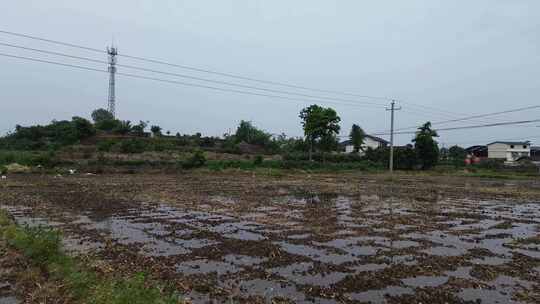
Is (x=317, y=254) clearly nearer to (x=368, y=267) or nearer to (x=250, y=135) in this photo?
(x=368, y=267)

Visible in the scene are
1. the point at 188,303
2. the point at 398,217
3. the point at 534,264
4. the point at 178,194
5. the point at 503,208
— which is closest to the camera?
the point at 188,303

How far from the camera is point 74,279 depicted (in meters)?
5.50

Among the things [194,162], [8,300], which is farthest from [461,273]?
[194,162]

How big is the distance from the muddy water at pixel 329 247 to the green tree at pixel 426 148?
34008 mm

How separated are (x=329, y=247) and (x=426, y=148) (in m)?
43.3

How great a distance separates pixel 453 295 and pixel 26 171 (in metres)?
33.5

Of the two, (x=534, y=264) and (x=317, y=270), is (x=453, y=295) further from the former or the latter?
(x=534, y=264)

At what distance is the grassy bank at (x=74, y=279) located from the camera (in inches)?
188

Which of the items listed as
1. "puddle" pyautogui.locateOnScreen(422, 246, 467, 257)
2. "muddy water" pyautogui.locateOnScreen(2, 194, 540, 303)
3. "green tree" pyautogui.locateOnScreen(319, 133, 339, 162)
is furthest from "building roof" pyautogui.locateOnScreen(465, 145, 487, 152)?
"puddle" pyautogui.locateOnScreen(422, 246, 467, 257)

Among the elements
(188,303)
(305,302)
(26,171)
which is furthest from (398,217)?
(26,171)

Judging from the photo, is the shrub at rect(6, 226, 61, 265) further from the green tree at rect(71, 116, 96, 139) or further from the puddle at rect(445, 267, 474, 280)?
the green tree at rect(71, 116, 96, 139)

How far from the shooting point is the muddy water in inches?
232

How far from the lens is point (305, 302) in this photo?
533 centimetres

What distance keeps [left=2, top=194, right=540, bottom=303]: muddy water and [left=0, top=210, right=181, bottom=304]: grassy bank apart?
699 mm
